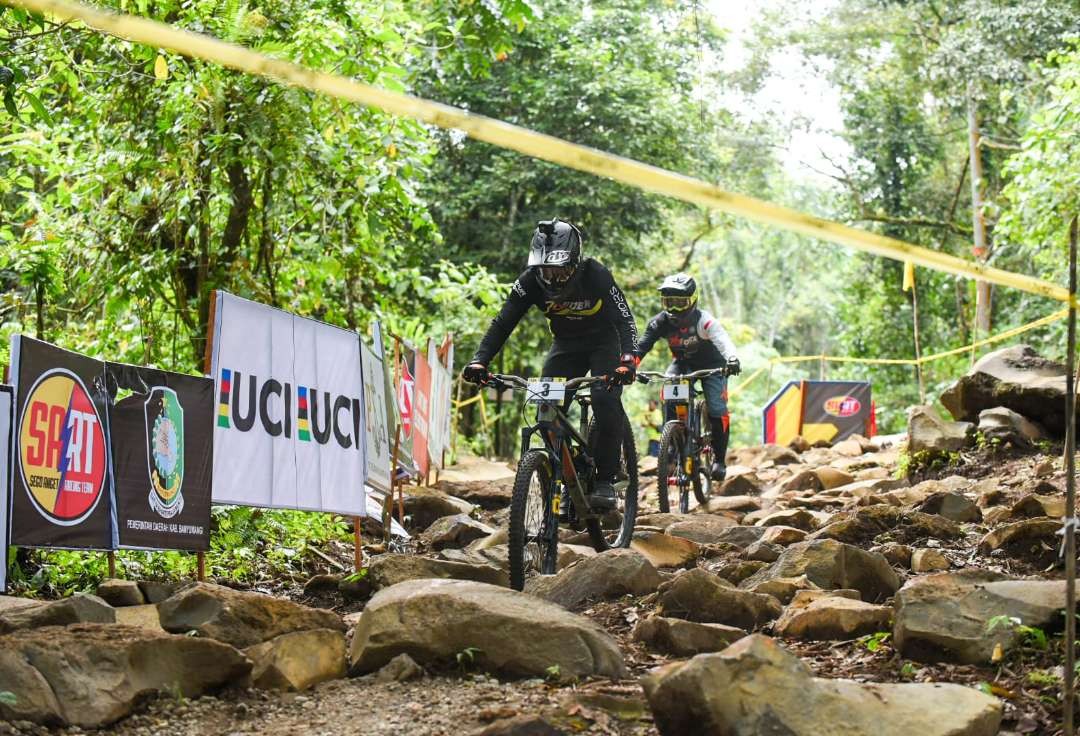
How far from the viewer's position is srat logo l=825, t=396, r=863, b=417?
786 inches

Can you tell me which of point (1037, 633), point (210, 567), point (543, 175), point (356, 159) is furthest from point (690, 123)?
point (1037, 633)

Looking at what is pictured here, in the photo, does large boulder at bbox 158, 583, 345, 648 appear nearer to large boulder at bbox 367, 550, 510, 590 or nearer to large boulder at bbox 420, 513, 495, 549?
large boulder at bbox 367, 550, 510, 590

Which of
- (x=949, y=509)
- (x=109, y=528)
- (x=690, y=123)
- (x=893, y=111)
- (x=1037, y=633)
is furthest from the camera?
(x=893, y=111)

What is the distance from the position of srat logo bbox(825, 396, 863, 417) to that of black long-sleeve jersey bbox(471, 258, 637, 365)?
42.4ft

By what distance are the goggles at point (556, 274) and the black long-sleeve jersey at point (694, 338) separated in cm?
347

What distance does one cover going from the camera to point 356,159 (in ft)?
35.7

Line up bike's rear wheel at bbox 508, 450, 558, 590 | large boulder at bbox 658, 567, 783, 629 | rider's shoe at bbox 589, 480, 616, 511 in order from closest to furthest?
large boulder at bbox 658, 567, 783, 629 < bike's rear wheel at bbox 508, 450, 558, 590 < rider's shoe at bbox 589, 480, 616, 511

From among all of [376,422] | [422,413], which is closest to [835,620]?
[376,422]

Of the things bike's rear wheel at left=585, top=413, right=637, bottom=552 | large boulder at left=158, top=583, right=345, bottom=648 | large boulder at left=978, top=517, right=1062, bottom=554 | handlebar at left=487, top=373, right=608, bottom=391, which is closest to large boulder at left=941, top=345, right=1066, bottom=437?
large boulder at left=978, top=517, right=1062, bottom=554

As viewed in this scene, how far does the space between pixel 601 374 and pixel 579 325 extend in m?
0.39

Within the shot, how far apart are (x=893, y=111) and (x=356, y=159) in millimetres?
19493

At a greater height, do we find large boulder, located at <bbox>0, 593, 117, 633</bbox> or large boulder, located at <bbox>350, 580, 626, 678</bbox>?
large boulder, located at <bbox>0, 593, 117, 633</bbox>

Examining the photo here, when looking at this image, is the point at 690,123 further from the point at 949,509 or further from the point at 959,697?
the point at 959,697

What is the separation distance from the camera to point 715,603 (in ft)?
18.8
